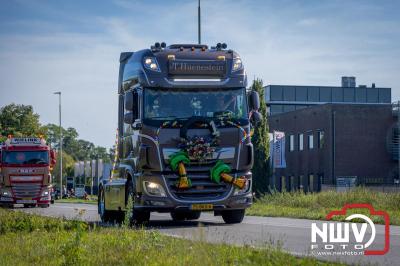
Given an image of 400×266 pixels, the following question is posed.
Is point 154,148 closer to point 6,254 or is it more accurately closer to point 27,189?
point 6,254

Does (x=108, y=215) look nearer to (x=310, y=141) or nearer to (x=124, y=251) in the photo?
(x=124, y=251)

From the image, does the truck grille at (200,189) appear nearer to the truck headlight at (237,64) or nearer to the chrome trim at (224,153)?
the chrome trim at (224,153)

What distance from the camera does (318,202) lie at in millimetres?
32062

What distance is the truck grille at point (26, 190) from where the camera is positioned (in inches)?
1470

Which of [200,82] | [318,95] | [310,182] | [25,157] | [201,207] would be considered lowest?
[310,182]

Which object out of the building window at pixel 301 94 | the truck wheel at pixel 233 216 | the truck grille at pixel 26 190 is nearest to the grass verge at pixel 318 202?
the truck wheel at pixel 233 216

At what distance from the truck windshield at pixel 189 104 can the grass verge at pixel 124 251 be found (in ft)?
11.0

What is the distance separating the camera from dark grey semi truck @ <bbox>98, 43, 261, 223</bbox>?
59.2 feet

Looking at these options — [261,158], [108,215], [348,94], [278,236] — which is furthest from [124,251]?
[348,94]

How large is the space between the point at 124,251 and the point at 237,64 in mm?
7846

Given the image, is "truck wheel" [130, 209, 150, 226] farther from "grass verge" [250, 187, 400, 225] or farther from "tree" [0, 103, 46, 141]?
"tree" [0, 103, 46, 141]

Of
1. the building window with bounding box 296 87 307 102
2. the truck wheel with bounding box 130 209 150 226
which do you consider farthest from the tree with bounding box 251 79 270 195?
the building window with bounding box 296 87 307 102

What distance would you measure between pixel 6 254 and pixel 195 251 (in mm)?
3615

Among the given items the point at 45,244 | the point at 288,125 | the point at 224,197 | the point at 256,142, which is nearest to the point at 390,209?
the point at 224,197
